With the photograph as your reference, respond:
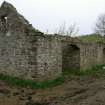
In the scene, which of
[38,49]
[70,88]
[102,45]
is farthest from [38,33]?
[102,45]

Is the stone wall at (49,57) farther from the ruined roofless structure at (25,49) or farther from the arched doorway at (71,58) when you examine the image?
the arched doorway at (71,58)

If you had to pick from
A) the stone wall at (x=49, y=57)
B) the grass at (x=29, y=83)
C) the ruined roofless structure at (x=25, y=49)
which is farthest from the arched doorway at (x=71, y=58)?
the grass at (x=29, y=83)

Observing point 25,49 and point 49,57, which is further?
point 49,57

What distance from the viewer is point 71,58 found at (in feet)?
57.7

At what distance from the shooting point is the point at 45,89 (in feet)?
42.7

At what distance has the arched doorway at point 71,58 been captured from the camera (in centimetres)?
1736

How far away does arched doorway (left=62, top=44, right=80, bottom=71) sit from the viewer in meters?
17.4

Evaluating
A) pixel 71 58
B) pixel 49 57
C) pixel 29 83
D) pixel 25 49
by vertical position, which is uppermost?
pixel 25 49

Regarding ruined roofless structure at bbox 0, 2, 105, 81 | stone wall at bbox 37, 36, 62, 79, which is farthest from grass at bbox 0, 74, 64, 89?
stone wall at bbox 37, 36, 62, 79

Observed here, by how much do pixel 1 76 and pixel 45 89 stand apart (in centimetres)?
265

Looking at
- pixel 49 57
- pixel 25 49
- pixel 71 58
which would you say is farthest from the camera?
pixel 71 58

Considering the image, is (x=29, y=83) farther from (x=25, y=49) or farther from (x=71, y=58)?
(x=71, y=58)

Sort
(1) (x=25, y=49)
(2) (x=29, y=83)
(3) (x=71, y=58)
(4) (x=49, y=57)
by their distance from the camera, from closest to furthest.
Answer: (2) (x=29, y=83) → (1) (x=25, y=49) → (4) (x=49, y=57) → (3) (x=71, y=58)

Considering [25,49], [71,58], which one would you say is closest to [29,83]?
[25,49]
